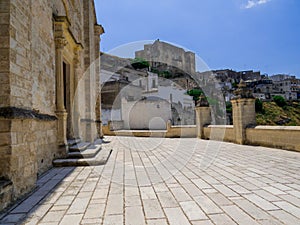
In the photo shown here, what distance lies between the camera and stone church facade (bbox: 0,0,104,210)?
307 centimetres

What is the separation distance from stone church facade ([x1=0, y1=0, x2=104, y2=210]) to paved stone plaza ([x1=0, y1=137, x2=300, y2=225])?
456mm

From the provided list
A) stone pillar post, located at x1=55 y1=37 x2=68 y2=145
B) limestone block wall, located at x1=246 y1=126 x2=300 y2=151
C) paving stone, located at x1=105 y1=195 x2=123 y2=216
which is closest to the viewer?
paving stone, located at x1=105 y1=195 x2=123 y2=216

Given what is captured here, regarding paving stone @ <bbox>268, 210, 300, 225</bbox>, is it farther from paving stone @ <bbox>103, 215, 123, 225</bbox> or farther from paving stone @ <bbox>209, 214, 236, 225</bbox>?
paving stone @ <bbox>103, 215, 123, 225</bbox>

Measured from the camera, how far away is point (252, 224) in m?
2.31

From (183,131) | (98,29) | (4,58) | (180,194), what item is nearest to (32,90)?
Answer: (4,58)

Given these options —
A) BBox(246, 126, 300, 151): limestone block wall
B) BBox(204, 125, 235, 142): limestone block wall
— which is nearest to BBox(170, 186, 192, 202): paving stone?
BBox(246, 126, 300, 151): limestone block wall

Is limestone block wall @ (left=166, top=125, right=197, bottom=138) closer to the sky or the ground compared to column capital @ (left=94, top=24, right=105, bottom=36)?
closer to the ground

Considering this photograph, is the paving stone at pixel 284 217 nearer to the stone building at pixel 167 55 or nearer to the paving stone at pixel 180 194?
the paving stone at pixel 180 194

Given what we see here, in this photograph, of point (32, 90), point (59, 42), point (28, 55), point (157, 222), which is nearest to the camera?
point (157, 222)

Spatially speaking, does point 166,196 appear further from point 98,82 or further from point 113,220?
point 98,82

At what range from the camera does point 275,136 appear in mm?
7965

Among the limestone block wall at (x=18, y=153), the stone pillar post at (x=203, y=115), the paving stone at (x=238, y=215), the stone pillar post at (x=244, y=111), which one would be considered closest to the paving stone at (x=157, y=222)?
the paving stone at (x=238, y=215)

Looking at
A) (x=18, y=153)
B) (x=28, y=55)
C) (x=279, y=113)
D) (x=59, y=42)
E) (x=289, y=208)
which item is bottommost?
(x=289, y=208)

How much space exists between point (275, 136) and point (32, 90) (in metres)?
7.95
